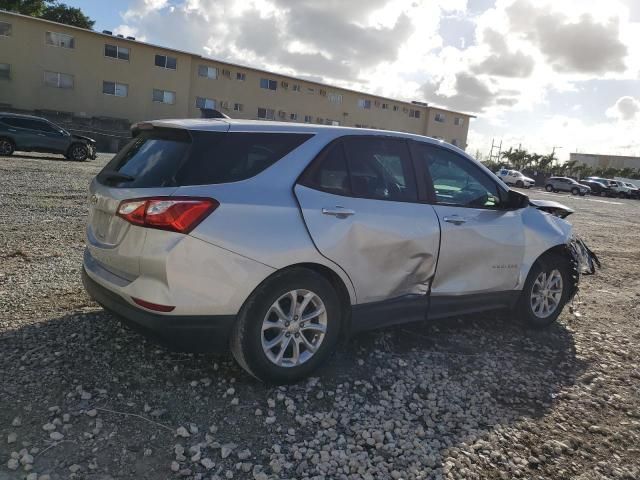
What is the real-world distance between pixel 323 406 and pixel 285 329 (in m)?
0.55

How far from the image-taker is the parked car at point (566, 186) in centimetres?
4450

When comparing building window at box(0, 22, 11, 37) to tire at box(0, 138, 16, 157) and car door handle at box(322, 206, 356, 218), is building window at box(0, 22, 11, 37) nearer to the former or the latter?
tire at box(0, 138, 16, 157)

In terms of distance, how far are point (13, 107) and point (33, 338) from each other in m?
34.9

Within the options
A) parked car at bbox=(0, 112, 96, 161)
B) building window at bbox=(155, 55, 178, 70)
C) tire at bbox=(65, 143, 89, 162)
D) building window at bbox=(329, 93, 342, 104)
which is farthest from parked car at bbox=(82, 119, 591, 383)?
building window at bbox=(329, 93, 342, 104)

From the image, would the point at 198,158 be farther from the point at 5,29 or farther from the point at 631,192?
the point at 631,192

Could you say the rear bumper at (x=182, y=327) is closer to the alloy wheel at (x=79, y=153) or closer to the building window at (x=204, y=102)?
the alloy wheel at (x=79, y=153)

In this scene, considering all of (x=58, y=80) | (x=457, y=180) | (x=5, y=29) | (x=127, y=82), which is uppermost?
(x=5, y=29)

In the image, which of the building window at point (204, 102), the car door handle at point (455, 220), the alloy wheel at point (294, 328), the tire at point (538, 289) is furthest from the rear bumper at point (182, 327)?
the building window at point (204, 102)

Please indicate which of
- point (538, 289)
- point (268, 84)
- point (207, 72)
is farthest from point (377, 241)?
point (268, 84)

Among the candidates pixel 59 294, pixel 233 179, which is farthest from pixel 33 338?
pixel 233 179

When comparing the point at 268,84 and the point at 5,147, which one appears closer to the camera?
the point at 5,147

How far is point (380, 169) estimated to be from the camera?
3.87 m

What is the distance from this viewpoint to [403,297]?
390cm

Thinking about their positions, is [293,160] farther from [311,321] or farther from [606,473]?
[606,473]
